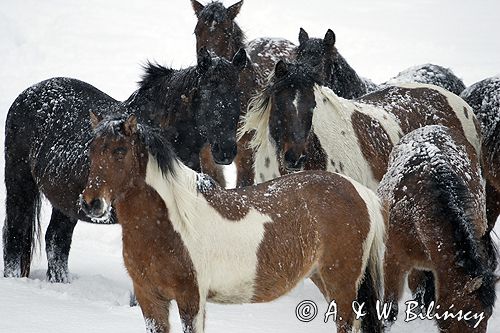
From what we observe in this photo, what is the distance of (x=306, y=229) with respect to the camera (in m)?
4.72

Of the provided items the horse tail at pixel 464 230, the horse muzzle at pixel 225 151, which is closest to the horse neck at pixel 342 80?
the horse muzzle at pixel 225 151

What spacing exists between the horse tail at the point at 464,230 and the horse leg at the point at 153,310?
1.81 meters

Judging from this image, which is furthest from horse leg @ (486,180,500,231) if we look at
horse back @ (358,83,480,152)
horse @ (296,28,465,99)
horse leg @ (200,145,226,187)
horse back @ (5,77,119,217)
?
horse back @ (5,77,119,217)

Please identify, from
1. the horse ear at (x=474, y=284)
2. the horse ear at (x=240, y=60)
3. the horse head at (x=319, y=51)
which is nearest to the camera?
the horse ear at (x=474, y=284)

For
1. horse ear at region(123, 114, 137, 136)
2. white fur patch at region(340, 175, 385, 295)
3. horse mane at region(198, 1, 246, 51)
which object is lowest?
white fur patch at region(340, 175, 385, 295)

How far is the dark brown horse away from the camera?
283 inches

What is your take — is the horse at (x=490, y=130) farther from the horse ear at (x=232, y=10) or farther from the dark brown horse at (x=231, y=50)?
the horse ear at (x=232, y=10)

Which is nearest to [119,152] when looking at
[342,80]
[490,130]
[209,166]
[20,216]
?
[20,216]

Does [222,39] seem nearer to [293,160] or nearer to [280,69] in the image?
[280,69]

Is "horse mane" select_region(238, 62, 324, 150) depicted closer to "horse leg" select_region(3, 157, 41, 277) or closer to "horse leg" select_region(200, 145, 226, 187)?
"horse leg" select_region(200, 145, 226, 187)

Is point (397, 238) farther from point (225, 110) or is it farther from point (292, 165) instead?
point (225, 110)

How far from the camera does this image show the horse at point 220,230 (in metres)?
4.20

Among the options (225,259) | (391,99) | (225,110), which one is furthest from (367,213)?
(391,99)

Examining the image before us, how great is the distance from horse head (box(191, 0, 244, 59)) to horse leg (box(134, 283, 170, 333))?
389 cm
